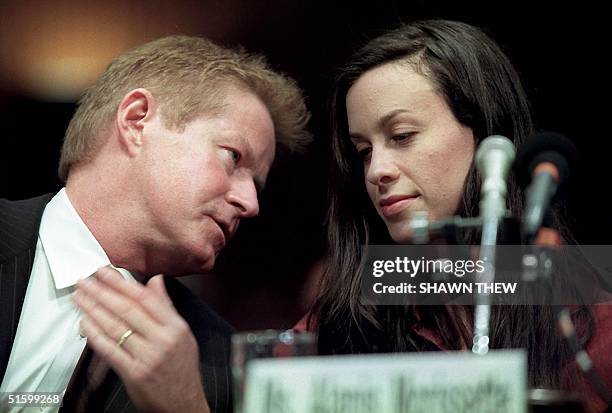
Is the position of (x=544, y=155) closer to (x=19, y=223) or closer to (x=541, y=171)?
(x=541, y=171)

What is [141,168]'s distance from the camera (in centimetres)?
172

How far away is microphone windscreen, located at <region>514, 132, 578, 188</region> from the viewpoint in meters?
1.01

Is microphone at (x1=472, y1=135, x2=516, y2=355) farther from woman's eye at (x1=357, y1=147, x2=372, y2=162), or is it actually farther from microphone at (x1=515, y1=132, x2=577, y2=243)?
woman's eye at (x1=357, y1=147, x2=372, y2=162)

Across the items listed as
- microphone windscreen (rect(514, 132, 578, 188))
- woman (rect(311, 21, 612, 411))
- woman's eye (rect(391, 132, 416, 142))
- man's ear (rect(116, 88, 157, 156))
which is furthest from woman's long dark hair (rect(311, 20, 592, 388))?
microphone windscreen (rect(514, 132, 578, 188))

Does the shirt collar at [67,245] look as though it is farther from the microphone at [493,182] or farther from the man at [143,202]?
the microphone at [493,182]

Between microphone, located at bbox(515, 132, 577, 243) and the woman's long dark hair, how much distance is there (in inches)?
20.8

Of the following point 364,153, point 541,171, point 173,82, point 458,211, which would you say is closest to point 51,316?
point 173,82

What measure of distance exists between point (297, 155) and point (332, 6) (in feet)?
1.17

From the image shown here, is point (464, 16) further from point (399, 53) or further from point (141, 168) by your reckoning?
point (141, 168)

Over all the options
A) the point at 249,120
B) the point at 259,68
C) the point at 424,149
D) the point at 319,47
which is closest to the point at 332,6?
the point at 319,47

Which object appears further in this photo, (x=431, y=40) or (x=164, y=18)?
(x=164, y=18)

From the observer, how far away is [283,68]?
1886mm

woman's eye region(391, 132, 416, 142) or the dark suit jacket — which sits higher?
woman's eye region(391, 132, 416, 142)

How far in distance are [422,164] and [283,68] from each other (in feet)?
1.60
